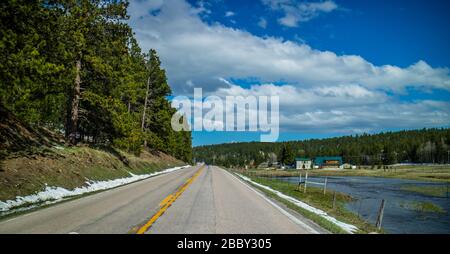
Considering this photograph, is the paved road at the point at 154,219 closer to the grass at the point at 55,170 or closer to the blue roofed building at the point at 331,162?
the grass at the point at 55,170

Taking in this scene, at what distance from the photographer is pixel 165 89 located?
5100 cm

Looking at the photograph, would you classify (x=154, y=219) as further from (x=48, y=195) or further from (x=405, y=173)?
(x=405, y=173)

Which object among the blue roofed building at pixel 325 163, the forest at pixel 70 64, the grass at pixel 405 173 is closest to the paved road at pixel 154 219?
the forest at pixel 70 64

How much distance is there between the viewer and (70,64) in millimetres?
15648

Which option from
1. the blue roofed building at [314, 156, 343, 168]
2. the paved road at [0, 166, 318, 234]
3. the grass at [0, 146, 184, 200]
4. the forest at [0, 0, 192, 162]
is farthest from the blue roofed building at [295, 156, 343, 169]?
the paved road at [0, 166, 318, 234]

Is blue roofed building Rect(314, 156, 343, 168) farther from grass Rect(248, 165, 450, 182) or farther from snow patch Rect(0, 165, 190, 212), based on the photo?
snow patch Rect(0, 165, 190, 212)

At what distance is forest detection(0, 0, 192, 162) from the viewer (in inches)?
481

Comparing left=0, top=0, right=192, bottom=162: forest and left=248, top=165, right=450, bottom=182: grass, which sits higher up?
left=0, top=0, right=192, bottom=162: forest

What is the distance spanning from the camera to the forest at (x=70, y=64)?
12.2 meters

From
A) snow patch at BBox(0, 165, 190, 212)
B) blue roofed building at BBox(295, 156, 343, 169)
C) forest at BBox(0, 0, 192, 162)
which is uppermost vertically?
forest at BBox(0, 0, 192, 162)

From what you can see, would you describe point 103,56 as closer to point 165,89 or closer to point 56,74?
point 56,74

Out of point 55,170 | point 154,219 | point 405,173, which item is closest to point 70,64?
point 55,170
